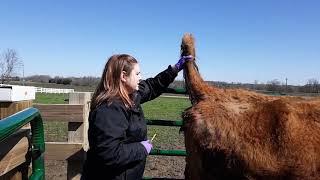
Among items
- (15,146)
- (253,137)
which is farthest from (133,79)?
(253,137)

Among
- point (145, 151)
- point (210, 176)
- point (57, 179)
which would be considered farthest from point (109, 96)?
point (57, 179)

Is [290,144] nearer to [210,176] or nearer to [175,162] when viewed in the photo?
[210,176]

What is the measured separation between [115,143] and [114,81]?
0.51 metres

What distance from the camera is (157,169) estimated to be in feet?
29.7

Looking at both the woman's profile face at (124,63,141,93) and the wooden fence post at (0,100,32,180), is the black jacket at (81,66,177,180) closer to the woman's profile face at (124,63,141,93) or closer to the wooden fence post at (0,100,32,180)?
the woman's profile face at (124,63,141,93)

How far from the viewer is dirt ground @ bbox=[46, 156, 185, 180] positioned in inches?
335

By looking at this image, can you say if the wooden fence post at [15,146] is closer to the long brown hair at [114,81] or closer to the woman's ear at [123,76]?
the long brown hair at [114,81]

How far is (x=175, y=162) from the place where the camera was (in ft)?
32.3

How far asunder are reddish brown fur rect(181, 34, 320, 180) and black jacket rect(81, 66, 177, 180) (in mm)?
471

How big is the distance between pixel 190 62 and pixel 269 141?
1291 mm

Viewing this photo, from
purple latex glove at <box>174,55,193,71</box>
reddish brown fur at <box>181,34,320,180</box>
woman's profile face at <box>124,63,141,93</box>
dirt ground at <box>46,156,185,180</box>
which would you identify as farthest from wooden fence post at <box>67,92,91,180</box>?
dirt ground at <box>46,156,185,180</box>

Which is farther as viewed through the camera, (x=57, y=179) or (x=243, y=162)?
(x=57, y=179)

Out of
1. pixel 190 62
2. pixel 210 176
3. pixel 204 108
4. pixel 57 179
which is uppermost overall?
pixel 190 62

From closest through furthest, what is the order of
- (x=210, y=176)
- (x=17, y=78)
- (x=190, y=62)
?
(x=210, y=176)
(x=190, y=62)
(x=17, y=78)
